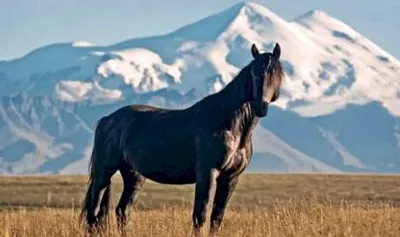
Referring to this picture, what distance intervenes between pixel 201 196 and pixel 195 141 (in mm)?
900

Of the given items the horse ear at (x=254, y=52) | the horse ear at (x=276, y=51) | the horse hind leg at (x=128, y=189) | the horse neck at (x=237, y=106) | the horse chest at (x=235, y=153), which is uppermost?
the horse ear at (x=276, y=51)

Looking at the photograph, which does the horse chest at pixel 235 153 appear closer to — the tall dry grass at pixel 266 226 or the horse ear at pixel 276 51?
the tall dry grass at pixel 266 226

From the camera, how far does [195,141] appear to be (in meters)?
14.9

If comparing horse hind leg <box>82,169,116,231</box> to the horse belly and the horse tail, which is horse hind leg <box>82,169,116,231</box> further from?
the horse belly

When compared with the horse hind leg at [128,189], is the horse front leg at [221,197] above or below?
above

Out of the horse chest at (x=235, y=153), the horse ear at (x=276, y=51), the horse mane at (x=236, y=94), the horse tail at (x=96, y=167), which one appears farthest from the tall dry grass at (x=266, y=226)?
the horse ear at (x=276, y=51)

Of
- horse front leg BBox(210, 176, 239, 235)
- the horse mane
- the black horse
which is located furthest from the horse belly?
the horse mane

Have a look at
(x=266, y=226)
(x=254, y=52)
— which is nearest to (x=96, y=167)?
(x=266, y=226)

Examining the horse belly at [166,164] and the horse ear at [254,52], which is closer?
the horse ear at [254,52]

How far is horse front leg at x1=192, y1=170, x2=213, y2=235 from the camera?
14.4 m

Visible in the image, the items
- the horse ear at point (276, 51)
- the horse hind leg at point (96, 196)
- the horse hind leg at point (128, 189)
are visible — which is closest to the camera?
the horse ear at point (276, 51)

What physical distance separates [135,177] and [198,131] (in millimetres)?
2810

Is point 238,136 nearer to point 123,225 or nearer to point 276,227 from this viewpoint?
point 276,227

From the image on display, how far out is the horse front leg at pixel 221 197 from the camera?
49.0 feet
